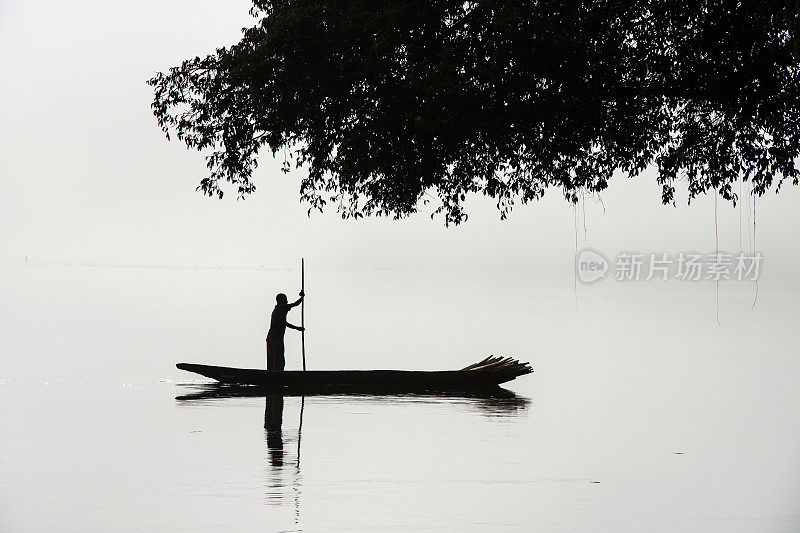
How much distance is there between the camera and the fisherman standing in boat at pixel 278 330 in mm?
21703

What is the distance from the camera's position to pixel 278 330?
71.9 ft

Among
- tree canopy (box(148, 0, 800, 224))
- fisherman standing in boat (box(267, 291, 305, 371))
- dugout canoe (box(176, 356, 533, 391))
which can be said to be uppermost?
tree canopy (box(148, 0, 800, 224))

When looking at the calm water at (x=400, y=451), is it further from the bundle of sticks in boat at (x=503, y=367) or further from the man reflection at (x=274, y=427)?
the bundle of sticks in boat at (x=503, y=367)

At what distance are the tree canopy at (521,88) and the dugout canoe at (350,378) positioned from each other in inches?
159

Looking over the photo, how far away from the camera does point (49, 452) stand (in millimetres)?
16516

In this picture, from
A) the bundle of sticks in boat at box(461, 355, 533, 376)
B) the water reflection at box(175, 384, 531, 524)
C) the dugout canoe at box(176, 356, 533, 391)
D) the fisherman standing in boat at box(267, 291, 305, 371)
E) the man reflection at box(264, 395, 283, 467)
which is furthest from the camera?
the bundle of sticks in boat at box(461, 355, 533, 376)

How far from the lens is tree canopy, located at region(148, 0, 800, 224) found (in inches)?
661

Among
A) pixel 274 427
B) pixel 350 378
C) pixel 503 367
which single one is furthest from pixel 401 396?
pixel 274 427

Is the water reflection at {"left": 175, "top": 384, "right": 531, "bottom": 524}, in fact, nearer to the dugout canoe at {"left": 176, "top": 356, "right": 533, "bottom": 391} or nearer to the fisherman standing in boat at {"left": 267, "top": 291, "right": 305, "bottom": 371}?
the dugout canoe at {"left": 176, "top": 356, "right": 533, "bottom": 391}

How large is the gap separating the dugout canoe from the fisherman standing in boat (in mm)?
240

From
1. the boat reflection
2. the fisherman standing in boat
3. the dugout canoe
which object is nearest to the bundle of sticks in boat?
the dugout canoe

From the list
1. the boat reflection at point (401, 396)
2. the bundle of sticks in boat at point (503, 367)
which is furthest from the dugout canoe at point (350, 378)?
the boat reflection at point (401, 396)

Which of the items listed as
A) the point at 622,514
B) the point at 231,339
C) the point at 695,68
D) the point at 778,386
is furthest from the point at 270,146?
the point at 231,339

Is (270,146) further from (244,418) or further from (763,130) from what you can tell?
(763,130)
